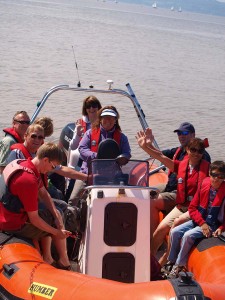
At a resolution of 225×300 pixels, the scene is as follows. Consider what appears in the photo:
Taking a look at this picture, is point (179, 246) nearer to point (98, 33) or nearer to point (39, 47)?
point (39, 47)

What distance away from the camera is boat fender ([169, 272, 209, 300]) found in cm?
309

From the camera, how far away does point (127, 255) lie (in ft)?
13.5

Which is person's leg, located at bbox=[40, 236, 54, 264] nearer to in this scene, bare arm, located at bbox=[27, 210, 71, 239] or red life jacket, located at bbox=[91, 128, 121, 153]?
bare arm, located at bbox=[27, 210, 71, 239]

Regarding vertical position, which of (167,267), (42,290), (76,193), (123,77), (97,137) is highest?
(97,137)

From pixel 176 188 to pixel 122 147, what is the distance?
57 centimetres

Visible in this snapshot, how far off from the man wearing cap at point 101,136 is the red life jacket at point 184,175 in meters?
0.56

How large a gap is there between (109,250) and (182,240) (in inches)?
21.9

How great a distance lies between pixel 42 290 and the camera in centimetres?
→ 343

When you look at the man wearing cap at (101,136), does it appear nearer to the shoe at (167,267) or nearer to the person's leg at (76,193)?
the person's leg at (76,193)

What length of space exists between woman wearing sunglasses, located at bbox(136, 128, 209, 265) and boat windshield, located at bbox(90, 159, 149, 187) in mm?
434

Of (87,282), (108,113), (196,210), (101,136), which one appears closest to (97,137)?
(101,136)

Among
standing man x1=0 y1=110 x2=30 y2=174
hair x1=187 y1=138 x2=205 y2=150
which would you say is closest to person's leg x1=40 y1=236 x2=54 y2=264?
standing man x1=0 y1=110 x2=30 y2=174

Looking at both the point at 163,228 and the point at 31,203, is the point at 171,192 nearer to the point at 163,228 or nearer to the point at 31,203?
the point at 163,228

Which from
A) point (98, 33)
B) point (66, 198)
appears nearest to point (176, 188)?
point (66, 198)
